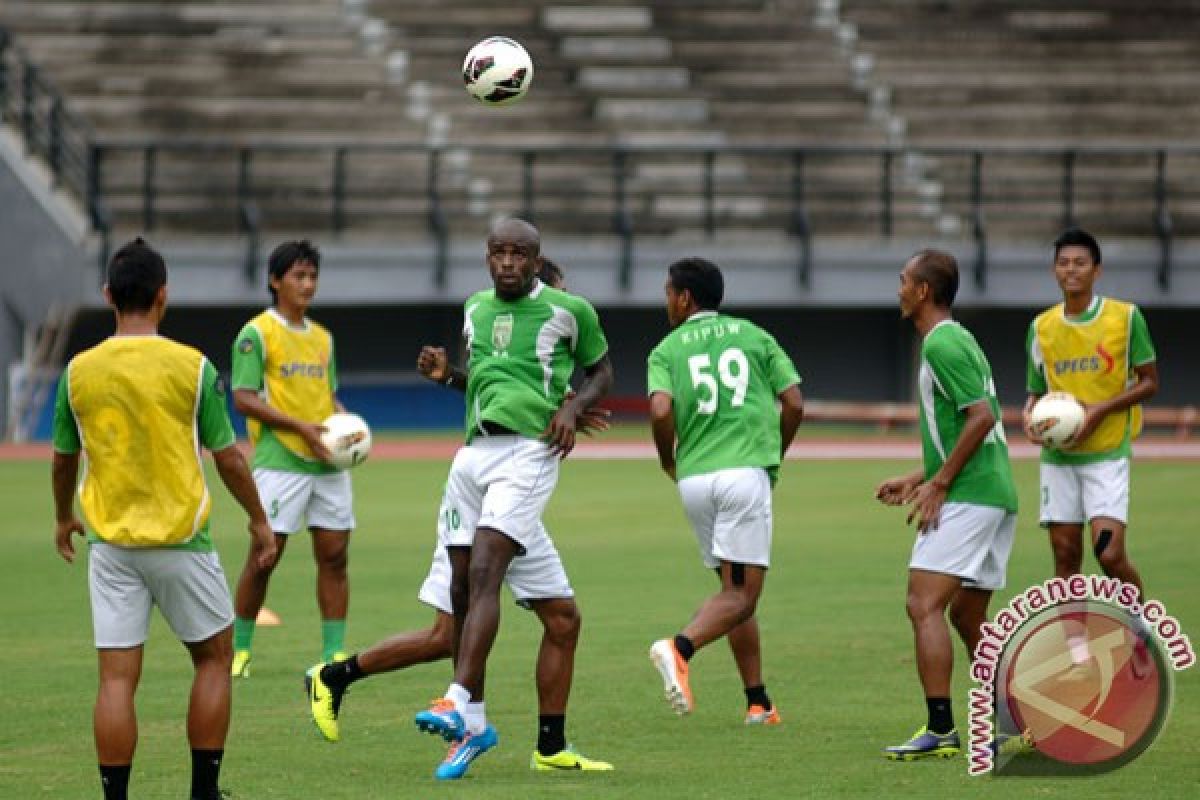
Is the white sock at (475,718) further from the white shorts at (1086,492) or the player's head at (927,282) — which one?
the white shorts at (1086,492)

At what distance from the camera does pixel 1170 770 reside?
30.6 ft

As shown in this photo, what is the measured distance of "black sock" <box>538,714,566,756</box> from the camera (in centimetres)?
959

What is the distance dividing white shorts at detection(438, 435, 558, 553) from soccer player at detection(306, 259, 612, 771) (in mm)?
72

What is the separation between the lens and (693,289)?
10922 millimetres

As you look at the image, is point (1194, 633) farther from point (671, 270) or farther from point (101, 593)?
point (101, 593)

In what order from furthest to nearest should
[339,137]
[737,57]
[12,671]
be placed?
1. [737,57]
2. [339,137]
3. [12,671]

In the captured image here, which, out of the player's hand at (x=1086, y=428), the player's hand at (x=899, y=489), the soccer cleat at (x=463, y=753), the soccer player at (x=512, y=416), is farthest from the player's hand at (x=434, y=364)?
the player's hand at (x=1086, y=428)

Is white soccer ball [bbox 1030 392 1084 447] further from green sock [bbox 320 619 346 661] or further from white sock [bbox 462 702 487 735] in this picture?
white sock [bbox 462 702 487 735]

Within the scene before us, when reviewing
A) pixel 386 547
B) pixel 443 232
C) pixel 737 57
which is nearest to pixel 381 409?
pixel 443 232

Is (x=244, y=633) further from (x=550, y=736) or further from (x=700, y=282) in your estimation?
(x=550, y=736)

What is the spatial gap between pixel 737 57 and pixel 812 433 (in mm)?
9355

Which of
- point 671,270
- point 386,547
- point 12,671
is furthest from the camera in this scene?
point 386,547

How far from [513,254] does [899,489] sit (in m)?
1.96

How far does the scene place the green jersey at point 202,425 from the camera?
27.5ft
